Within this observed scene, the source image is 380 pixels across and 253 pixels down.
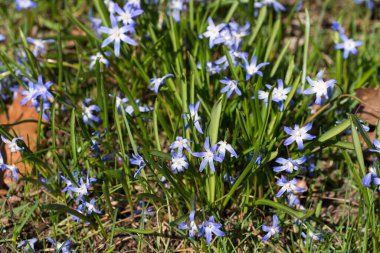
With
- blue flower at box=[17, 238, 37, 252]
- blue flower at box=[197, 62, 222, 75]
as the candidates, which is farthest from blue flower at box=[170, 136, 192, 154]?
blue flower at box=[17, 238, 37, 252]

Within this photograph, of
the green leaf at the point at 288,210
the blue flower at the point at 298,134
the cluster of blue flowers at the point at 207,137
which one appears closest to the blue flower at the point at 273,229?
the cluster of blue flowers at the point at 207,137

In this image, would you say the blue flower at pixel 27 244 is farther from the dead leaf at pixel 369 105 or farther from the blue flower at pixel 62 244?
the dead leaf at pixel 369 105

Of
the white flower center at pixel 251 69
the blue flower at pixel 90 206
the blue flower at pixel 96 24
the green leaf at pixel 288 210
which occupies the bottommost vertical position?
the green leaf at pixel 288 210

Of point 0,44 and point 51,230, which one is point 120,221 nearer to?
point 51,230

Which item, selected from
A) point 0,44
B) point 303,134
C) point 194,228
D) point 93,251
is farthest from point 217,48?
point 0,44

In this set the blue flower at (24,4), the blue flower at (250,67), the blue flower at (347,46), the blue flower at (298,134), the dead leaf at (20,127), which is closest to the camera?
the blue flower at (298,134)

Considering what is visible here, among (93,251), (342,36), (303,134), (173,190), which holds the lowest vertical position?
(93,251)

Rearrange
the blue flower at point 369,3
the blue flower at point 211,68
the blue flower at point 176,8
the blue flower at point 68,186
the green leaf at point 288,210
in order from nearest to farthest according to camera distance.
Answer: the green leaf at point 288,210 < the blue flower at point 68,186 < the blue flower at point 211,68 < the blue flower at point 176,8 < the blue flower at point 369,3
